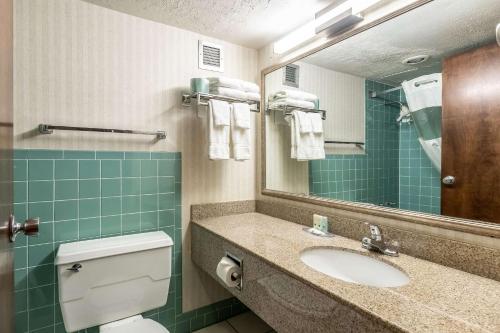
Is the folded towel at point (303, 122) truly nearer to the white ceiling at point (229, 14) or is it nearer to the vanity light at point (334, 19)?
the vanity light at point (334, 19)

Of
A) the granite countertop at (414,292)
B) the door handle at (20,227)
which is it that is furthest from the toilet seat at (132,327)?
the door handle at (20,227)

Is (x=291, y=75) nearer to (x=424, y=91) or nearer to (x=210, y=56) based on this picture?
(x=210, y=56)

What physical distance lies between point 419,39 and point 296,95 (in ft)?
2.42

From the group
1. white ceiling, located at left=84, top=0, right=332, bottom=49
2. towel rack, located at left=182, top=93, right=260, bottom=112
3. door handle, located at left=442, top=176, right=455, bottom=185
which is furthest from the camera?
towel rack, located at left=182, top=93, right=260, bottom=112

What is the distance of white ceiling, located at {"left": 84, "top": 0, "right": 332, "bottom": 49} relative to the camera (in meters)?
1.43

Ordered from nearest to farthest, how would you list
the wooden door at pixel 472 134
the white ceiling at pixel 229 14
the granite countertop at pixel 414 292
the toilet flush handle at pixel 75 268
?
the granite countertop at pixel 414 292 < the wooden door at pixel 472 134 < the toilet flush handle at pixel 75 268 < the white ceiling at pixel 229 14

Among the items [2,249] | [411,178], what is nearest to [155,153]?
[2,249]

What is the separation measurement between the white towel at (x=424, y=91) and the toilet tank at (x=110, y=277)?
4.58 feet

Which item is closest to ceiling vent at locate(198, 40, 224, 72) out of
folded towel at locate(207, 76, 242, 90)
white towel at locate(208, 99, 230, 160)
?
folded towel at locate(207, 76, 242, 90)

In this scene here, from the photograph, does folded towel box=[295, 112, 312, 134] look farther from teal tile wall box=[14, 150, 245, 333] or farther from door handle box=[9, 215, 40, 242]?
door handle box=[9, 215, 40, 242]

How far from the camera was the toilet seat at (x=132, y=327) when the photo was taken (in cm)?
128

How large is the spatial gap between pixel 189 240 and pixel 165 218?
0.23 m

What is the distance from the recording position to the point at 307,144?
1.70m

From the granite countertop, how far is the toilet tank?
46 cm
